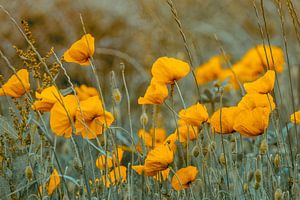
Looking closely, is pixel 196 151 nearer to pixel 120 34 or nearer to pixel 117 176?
pixel 117 176

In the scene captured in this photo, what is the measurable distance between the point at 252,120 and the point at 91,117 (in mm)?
390

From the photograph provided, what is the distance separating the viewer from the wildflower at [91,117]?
168 centimetres

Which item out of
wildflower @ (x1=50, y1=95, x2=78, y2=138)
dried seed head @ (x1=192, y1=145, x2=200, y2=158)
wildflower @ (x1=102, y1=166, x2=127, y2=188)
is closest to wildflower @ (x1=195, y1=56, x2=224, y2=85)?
wildflower @ (x1=102, y1=166, x2=127, y2=188)

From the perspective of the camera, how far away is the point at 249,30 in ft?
21.0

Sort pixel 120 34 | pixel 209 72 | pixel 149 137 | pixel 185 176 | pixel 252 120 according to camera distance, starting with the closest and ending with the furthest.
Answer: pixel 252 120
pixel 185 176
pixel 149 137
pixel 209 72
pixel 120 34

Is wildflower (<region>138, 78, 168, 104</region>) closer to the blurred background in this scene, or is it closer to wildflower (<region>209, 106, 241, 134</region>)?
wildflower (<region>209, 106, 241, 134</region>)

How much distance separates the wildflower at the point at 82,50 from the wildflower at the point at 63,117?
135 mm

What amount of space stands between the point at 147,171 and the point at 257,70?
4.04 feet

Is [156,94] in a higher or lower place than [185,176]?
higher

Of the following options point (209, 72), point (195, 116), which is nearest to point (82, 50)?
point (195, 116)

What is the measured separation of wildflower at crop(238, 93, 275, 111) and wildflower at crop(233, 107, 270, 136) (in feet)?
0.36

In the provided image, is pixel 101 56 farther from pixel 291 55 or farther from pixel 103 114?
pixel 103 114

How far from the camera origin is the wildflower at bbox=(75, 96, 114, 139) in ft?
5.53

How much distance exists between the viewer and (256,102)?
1.74 m
